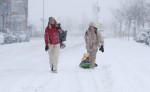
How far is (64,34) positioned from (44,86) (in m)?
2.87

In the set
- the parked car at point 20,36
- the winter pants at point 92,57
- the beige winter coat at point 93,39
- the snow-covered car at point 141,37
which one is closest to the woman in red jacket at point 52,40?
the beige winter coat at point 93,39

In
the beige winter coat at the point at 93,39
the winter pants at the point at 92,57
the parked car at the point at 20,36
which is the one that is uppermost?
the beige winter coat at the point at 93,39

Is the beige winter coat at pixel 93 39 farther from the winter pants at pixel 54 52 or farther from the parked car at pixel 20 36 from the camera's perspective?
the parked car at pixel 20 36

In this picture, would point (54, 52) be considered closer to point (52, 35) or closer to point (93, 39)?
point (52, 35)

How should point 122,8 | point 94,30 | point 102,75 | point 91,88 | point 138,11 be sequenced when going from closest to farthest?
point 91,88 → point 102,75 → point 94,30 → point 138,11 → point 122,8

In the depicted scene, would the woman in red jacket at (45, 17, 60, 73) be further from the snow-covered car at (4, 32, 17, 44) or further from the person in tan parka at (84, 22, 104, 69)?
the snow-covered car at (4, 32, 17, 44)

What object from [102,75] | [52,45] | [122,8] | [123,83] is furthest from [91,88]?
[122,8]

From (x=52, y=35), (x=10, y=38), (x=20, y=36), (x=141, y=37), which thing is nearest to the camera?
(x=52, y=35)

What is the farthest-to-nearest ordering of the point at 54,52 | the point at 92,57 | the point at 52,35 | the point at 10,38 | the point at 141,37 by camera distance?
the point at 10,38 < the point at 141,37 < the point at 92,57 < the point at 54,52 < the point at 52,35

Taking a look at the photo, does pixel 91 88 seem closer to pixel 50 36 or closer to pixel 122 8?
pixel 50 36

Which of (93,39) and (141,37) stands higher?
(93,39)

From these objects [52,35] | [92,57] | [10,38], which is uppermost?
[52,35]

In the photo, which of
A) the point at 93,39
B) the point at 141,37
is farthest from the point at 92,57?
the point at 141,37

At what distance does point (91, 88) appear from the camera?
7.21m
